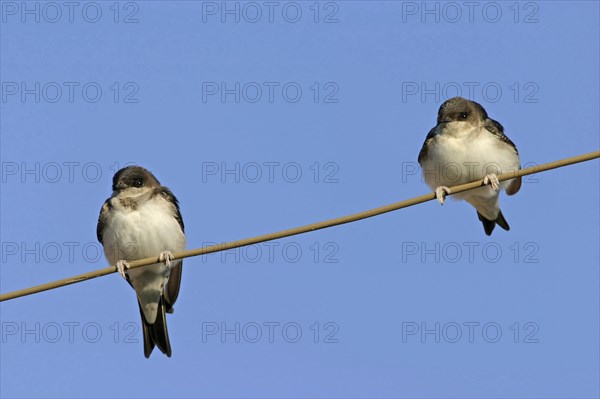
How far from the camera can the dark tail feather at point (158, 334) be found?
1214cm

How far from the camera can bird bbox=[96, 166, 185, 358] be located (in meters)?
11.6

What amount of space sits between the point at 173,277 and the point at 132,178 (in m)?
1.22

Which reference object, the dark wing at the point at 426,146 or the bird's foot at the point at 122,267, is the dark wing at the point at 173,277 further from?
the dark wing at the point at 426,146

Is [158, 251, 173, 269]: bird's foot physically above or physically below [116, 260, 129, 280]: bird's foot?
above

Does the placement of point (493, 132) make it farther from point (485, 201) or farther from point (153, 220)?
point (153, 220)

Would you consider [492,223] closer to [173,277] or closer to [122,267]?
[173,277]

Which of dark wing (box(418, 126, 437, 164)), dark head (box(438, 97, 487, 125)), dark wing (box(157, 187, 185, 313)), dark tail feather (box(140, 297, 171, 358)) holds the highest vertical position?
dark head (box(438, 97, 487, 125))

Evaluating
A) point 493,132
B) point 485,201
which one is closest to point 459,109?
point 493,132

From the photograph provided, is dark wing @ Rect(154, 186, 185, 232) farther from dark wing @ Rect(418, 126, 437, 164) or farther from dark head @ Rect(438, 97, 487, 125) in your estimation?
dark head @ Rect(438, 97, 487, 125)

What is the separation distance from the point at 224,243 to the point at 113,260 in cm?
454

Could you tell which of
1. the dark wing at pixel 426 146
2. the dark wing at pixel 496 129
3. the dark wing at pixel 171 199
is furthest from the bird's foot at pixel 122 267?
the dark wing at pixel 496 129

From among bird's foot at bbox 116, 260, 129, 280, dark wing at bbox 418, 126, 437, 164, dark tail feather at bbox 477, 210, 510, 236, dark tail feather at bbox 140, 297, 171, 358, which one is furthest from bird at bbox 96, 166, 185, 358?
dark tail feather at bbox 477, 210, 510, 236

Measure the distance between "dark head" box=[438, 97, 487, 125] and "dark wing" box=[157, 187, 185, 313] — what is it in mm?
2971

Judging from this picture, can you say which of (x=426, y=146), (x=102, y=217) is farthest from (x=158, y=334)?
(x=426, y=146)
